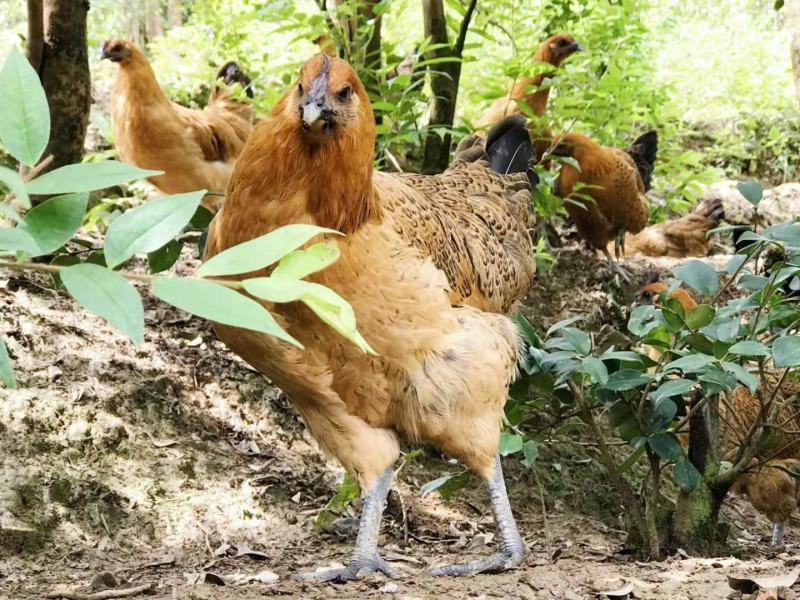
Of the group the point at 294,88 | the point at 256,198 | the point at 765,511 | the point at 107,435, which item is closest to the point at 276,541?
the point at 107,435

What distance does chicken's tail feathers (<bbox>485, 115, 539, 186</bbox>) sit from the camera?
5.23 metres

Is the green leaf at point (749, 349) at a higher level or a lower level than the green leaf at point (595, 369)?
higher

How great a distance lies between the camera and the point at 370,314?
3.07 meters

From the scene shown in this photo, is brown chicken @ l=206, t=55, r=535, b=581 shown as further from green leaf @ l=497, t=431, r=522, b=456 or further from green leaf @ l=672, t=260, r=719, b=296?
green leaf @ l=672, t=260, r=719, b=296

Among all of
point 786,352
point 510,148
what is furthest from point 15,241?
point 510,148

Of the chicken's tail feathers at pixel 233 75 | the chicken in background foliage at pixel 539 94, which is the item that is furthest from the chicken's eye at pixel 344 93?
the chicken's tail feathers at pixel 233 75

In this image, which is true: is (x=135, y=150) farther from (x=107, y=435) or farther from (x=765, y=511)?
(x=765, y=511)

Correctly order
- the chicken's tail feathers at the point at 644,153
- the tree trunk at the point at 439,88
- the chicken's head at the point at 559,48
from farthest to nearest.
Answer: the chicken's tail feathers at the point at 644,153 → the chicken's head at the point at 559,48 → the tree trunk at the point at 439,88

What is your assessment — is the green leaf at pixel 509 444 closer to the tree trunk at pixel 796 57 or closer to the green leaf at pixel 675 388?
the green leaf at pixel 675 388

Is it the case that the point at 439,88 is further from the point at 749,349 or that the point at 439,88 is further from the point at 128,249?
the point at 128,249

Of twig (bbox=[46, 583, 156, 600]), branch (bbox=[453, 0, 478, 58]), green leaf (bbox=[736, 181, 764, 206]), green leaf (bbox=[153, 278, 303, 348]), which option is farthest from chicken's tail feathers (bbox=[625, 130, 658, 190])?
green leaf (bbox=[153, 278, 303, 348])

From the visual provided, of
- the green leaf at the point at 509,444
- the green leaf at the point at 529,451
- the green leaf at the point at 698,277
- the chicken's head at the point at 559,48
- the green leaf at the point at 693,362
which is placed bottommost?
the green leaf at the point at 529,451

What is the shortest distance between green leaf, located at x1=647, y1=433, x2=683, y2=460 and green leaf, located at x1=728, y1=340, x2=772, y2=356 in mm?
657

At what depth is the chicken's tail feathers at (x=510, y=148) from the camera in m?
5.23
